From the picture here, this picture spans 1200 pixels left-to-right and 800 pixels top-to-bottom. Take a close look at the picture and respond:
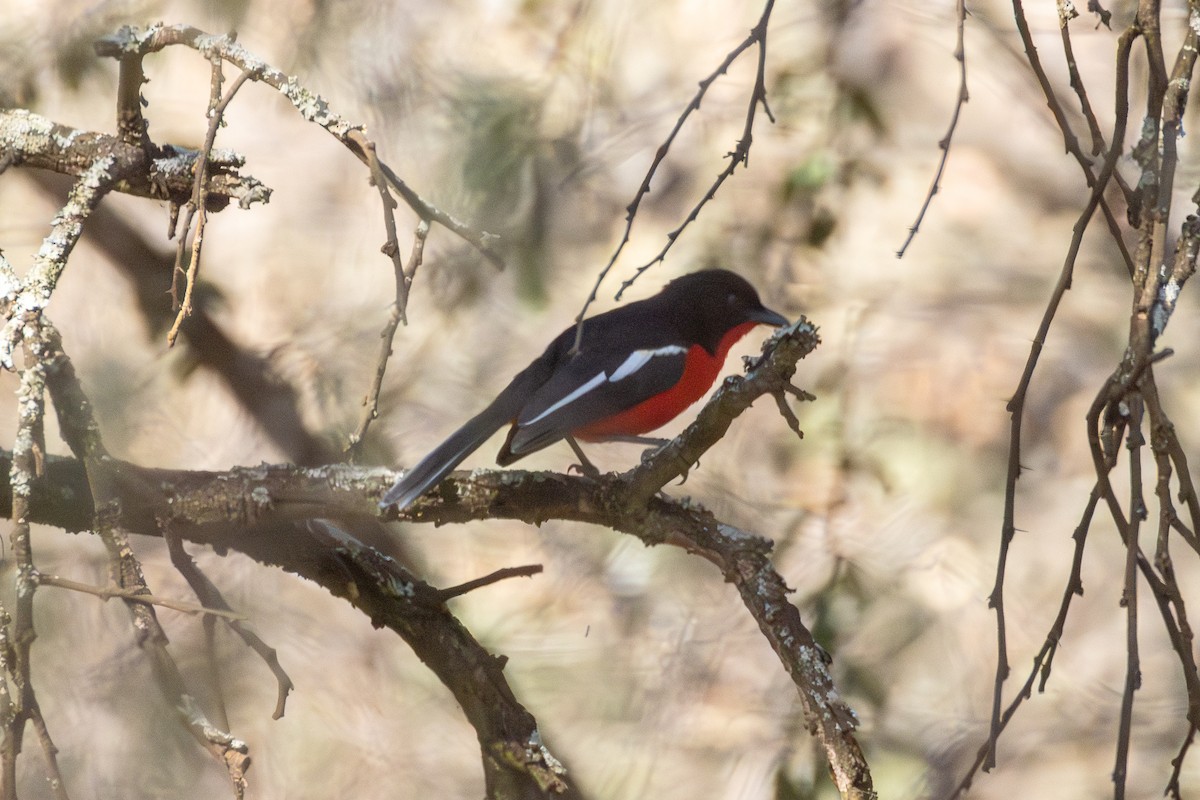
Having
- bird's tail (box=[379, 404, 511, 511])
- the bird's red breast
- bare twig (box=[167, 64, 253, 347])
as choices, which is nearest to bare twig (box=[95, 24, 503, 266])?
bare twig (box=[167, 64, 253, 347])

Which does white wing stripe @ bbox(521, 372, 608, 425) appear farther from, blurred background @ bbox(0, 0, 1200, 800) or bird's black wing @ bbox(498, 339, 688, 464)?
blurred background @ bbox(0, 0, 1200, 800)

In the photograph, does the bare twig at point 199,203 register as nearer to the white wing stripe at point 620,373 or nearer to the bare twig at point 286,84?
the bare twig at point 286,84

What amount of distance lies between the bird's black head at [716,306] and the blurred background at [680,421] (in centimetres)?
53

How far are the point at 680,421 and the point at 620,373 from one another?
940mm

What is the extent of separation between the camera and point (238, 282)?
8.97 ft

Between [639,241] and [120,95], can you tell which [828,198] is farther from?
[120,95]

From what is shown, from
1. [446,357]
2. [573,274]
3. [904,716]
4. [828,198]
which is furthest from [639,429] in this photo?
[904,716]

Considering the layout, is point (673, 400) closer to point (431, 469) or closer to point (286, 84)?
point (431, 469)

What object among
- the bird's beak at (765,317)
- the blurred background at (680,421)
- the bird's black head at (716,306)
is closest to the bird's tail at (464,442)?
the bird's black head at (716,306)

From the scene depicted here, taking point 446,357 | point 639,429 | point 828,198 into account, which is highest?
point 828,198

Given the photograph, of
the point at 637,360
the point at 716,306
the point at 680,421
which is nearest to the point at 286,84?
the point at 637,360

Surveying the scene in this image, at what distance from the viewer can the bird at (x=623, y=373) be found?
166 cm

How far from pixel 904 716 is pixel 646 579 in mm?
752

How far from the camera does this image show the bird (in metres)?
1.66
